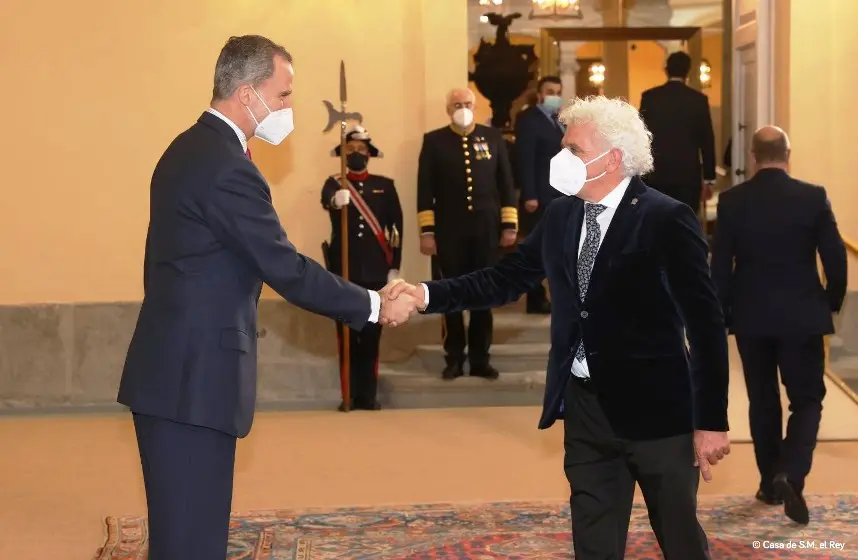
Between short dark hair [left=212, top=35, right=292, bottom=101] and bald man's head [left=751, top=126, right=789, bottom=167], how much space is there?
8.04 feet

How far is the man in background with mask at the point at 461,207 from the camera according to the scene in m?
7.47

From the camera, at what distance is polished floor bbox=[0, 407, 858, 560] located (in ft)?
17.5

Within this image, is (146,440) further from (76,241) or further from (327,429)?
(76,241)

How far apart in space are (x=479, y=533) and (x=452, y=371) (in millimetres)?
2834

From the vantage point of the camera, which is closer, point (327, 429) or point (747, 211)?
point (747, 211)

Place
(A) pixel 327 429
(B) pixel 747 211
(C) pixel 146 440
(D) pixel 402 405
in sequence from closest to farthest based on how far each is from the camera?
(C) pixel 146 440, (B) pixel 747 211, (A) pixel 327 429, (D) pixel 402 405

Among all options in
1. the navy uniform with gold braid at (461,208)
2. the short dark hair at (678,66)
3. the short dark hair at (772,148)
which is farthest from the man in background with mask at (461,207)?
the short dark hair at (772,148)

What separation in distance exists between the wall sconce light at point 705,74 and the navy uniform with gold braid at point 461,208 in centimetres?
377

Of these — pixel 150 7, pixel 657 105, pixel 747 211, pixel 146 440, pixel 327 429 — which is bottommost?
pixel 327 429

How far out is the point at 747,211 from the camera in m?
4.95

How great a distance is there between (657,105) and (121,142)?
3.30 metres

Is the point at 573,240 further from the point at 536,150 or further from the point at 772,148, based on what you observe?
the point at 536,150

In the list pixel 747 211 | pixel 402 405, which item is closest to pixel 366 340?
pixel 402 405

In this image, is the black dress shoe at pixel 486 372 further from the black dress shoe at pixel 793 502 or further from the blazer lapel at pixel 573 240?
the blazer lapel at pixel 573 240
